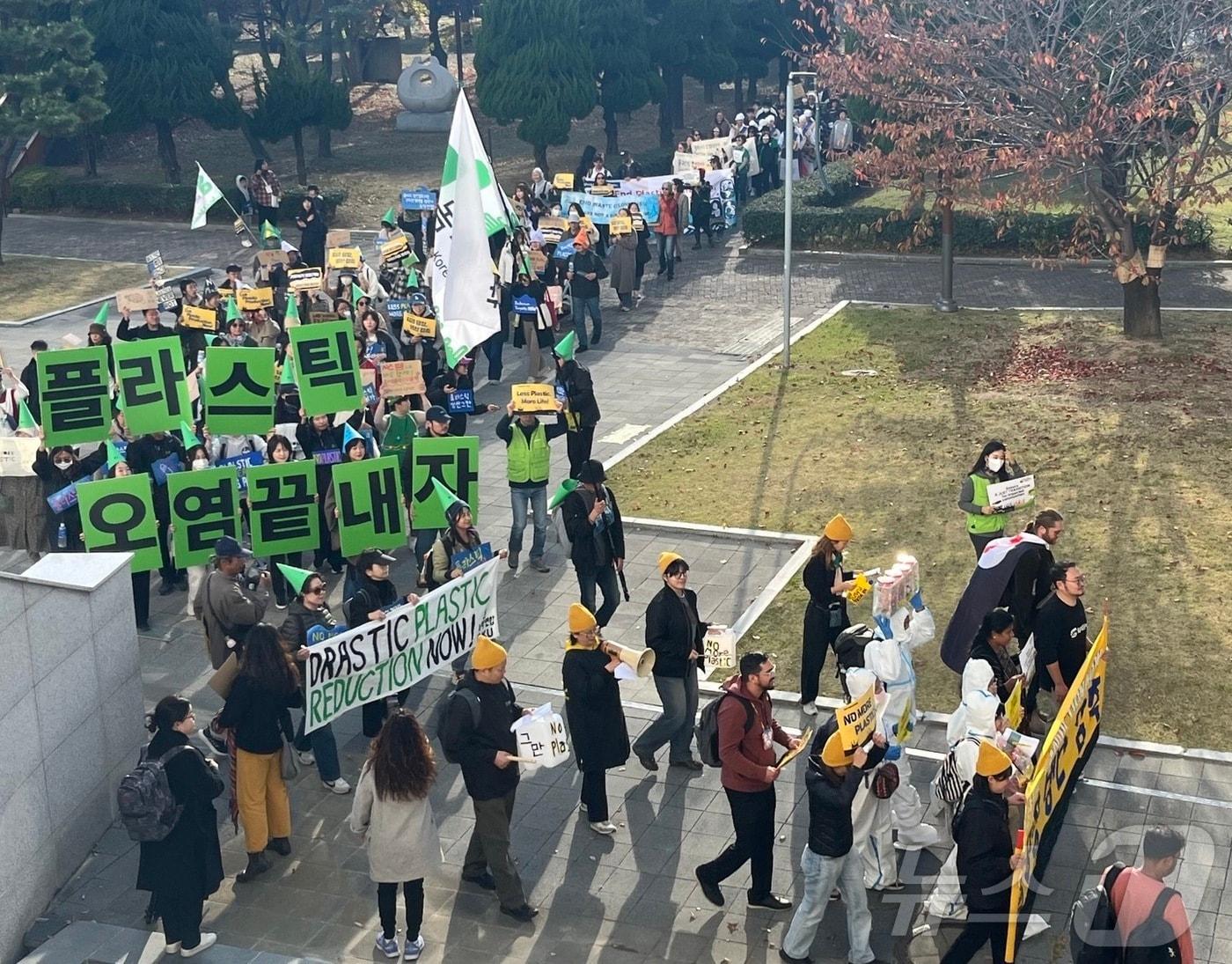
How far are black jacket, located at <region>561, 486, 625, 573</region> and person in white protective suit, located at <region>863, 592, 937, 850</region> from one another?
10.1ft

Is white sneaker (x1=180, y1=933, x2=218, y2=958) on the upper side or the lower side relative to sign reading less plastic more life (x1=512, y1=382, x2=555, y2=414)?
lower

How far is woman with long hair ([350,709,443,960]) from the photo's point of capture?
9125 millimetres

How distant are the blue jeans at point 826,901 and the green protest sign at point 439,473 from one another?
5.84 metres

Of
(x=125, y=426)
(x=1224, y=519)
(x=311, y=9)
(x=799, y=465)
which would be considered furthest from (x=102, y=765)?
(x=311, y=9)

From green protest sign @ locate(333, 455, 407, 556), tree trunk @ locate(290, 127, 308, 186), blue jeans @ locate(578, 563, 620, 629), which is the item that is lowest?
blue jeans @ locate(578, 563, 620, 629)

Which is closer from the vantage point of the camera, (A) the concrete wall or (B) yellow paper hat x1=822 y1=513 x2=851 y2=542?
(A) the concrete wall

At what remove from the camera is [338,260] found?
74.3ft

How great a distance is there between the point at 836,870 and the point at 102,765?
5200 mm

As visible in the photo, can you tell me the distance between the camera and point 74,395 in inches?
594

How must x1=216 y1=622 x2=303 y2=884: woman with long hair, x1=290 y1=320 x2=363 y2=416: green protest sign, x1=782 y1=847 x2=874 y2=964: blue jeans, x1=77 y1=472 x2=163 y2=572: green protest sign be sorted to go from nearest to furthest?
x1=782 y1=847 x2=874 y2=964: blue jeans
x1=216 y1=622 x2=303 y2=884: woman with long hair
x1=77 y1=472 x2=163 y2=572: green protest sign
x1=290 y1=320 x2=363 y2=416: green protest sign

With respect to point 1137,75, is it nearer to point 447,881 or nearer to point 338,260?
point 338,260

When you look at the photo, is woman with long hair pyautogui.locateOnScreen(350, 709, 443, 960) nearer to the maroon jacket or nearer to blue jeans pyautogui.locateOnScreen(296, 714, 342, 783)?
the maroon jacket

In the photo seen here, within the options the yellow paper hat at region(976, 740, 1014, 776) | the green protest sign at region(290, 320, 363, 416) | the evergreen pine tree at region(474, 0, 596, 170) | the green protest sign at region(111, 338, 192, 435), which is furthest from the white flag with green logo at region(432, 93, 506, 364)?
the evergreen pine tree at region(474, 0, 596, 170)

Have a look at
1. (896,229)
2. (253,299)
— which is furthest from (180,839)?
(896,229)
